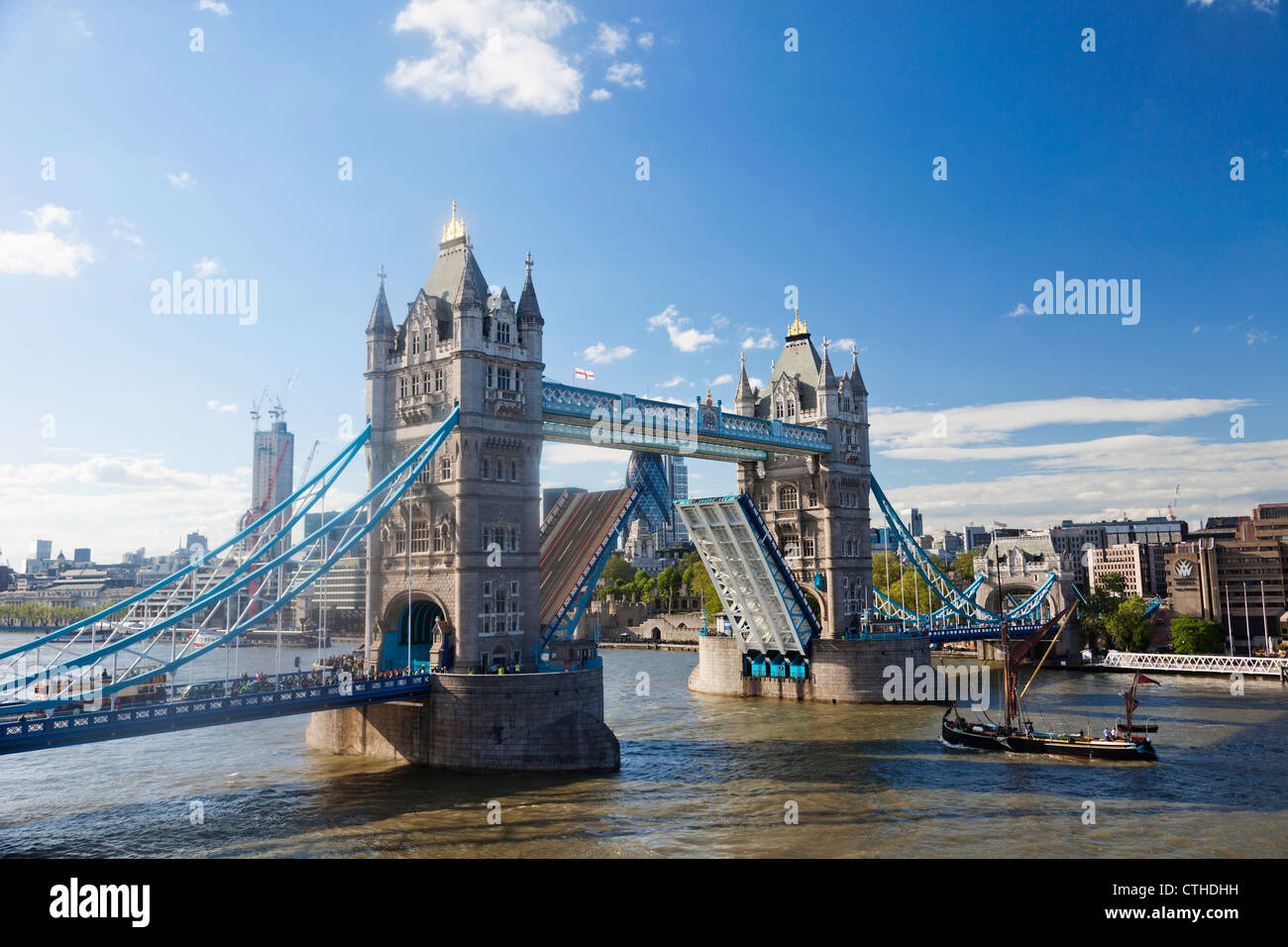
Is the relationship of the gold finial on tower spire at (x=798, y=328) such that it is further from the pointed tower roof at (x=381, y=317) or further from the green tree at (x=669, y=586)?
the green tree at (x=669, y=586)

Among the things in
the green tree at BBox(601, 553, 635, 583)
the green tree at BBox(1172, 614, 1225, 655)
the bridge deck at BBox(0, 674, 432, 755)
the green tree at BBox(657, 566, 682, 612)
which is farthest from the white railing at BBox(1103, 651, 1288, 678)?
the green tree at BBox(601, 553, 635, 583)

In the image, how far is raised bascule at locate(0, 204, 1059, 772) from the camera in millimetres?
36688

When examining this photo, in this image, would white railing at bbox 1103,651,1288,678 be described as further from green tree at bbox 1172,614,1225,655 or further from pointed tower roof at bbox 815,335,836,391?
pointed tower roof at bbox 815,335,836,391

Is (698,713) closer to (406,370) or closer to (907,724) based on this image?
(907,724)

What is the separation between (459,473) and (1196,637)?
77.5 meters

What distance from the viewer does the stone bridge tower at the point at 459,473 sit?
145 feet

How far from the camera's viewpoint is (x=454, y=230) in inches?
1932

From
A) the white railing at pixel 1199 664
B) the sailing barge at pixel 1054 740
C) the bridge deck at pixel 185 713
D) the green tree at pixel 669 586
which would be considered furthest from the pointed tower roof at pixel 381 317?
the green tree at pixel 669 586

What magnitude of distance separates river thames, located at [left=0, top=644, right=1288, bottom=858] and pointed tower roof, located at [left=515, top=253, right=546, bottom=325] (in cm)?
2224

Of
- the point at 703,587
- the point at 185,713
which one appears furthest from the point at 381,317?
the point at 703,587

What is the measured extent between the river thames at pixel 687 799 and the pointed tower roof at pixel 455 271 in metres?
22.5
